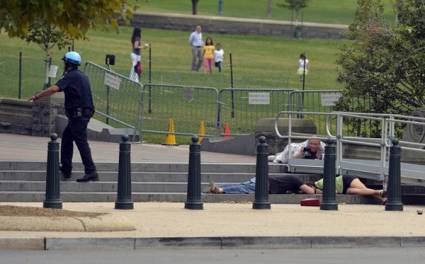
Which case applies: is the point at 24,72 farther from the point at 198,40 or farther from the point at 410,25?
the point at 198,40

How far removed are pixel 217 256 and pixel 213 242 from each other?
2.31 feet

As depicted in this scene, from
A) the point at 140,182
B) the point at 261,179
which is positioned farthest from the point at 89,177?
the point at 261,179

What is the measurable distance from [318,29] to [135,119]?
35488mm

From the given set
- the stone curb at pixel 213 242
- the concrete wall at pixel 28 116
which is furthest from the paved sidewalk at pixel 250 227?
the concrete wall at pixel 28 116

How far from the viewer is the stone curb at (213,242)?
49.0 ft

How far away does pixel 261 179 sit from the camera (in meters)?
19.2

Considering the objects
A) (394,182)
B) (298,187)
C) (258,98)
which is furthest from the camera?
(258,98)

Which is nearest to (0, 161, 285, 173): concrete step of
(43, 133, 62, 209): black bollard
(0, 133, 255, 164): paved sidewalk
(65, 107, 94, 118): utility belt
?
(0, 133, 255, 164): paved sidewalk

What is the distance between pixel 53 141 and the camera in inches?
722

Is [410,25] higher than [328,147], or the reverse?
[410,25]

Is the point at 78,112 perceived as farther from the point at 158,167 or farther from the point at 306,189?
the point at 306,189

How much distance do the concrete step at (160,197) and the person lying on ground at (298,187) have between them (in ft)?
0.38

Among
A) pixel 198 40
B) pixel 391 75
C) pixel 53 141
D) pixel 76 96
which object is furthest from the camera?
pixel 198 40

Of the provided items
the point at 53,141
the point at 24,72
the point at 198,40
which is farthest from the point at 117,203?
the point at 198,40
